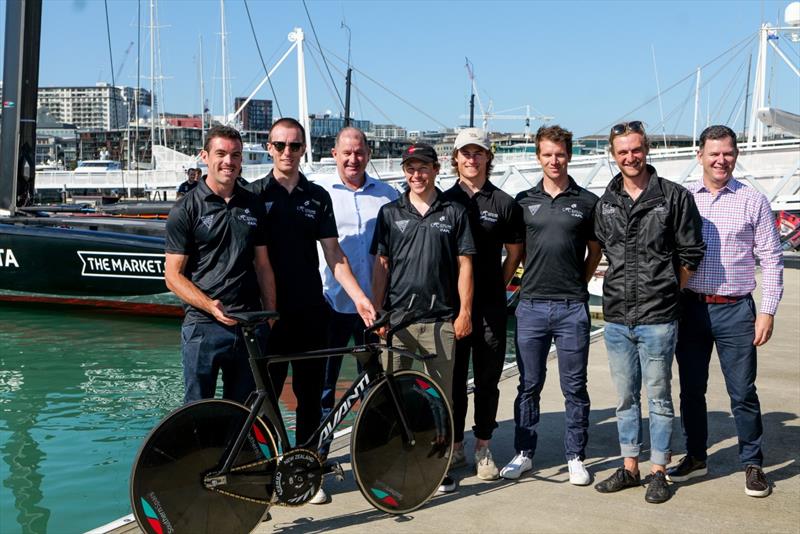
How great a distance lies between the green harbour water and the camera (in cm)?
541

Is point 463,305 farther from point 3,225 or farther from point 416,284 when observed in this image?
point 3,225

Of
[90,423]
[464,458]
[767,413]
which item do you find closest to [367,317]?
[464,458]

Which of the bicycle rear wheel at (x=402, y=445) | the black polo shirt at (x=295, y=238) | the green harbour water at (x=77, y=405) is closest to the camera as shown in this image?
the bicycle rear wheel at (x=402, y=445)

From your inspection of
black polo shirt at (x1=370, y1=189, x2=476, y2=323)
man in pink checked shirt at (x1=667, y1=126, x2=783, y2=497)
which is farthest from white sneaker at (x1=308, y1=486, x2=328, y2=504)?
man in pink checked shirt at (x1=667, y1=126, x2=783, y2=497)

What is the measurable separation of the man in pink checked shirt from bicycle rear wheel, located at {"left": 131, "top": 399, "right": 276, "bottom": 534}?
2387 mm

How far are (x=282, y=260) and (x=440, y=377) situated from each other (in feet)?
3.44

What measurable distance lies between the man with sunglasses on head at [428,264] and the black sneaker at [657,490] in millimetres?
1021

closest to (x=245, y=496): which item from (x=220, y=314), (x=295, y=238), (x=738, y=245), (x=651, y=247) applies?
(x=220, y=314)

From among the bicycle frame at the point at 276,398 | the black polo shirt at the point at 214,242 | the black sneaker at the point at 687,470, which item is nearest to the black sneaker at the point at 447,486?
the bicycle frame at the point at 276,398

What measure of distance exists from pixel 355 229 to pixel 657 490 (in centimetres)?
217

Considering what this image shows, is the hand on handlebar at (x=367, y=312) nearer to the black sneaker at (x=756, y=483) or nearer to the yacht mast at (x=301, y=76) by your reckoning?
the black sneaker at (x=756, y=483)

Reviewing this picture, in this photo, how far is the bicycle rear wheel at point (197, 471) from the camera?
3.40 metres

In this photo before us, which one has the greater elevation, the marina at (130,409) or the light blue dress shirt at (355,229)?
the light blue dress shirt at (355,229)

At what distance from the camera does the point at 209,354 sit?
13.0 feet
